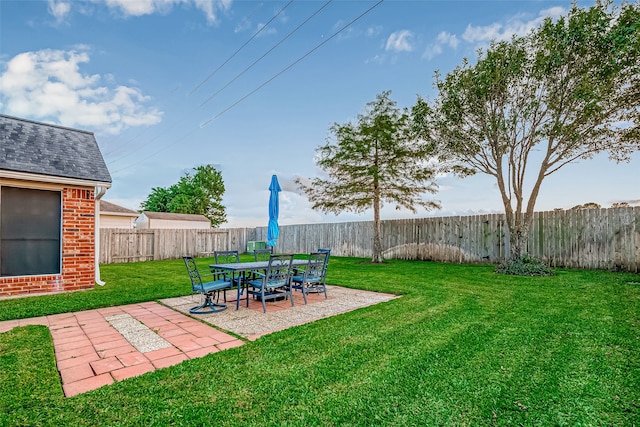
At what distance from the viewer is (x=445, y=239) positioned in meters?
13.2

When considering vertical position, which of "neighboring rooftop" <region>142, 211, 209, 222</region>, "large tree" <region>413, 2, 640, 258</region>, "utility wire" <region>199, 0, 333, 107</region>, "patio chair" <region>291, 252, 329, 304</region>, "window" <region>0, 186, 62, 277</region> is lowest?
"patio chair" <region>291, 252, 329, 304</region>

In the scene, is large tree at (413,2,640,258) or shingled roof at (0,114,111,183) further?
large tree at (413,2,640,258)

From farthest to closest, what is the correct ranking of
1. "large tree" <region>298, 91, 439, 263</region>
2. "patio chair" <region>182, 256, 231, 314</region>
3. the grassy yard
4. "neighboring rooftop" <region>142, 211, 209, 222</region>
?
"neighboring rooftop" <region>142, 211, 209, 222</region>
"large tree" <region>298, 91, 439, 263</region>
"patio chair" <region>182, 256, 231, 314</region>
the grassy yard

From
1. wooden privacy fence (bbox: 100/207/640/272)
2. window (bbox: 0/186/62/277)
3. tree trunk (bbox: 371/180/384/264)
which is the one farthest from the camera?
tree trunk (bbox: 371/180/384/264)

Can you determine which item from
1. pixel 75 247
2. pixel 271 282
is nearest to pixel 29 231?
pixel 75 247

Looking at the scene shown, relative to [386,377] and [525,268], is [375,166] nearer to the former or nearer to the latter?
[525,268]

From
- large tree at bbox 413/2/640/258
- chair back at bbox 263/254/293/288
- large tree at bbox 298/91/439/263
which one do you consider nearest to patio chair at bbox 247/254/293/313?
chair back at bbox 263/254/293/288

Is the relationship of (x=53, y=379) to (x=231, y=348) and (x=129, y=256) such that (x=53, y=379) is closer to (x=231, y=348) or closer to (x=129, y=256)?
(x=231, y=348)

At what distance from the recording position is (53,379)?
2873 millimetres

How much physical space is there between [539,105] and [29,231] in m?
13.5

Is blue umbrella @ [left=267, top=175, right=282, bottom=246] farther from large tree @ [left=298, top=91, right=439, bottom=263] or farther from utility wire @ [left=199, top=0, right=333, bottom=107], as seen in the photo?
large tree @ [left=298, top=91, right=439, bottom=263]

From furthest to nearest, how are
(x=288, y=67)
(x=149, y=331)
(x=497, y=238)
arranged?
1. (x=497, y=238)
2. (x=288, y=67)
3. (x=149, y=331)

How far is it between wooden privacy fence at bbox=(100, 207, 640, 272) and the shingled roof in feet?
25.6

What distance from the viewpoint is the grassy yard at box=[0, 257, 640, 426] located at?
2301mm
